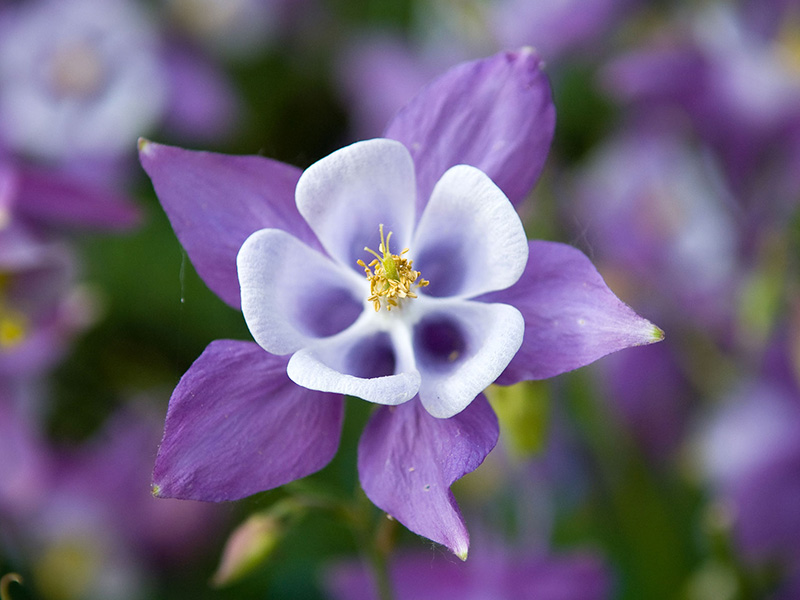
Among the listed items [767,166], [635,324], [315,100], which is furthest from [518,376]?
[315,100]

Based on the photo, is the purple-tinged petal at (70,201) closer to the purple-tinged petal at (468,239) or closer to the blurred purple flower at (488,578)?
the purple-tinged petal at (468,239)

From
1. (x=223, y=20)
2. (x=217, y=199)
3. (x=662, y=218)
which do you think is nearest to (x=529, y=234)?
(x=662, y=218)

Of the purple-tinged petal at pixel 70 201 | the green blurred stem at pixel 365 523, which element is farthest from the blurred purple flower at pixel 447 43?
the green blurred stem at pixel 365 523

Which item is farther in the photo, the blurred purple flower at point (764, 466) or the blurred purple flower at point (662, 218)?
the blurred purple flower at point (662, 218)

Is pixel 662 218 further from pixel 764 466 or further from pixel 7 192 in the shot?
pixel 7 192

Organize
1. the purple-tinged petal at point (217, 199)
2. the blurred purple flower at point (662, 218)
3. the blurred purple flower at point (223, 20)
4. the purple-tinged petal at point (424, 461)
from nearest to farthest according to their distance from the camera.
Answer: the purple-tinged petal at point (424, 461), the purple-tinged petal at point (217, 199), the blurred purple flower at point (662, 218), the blurred purple flower at point (223, 20)

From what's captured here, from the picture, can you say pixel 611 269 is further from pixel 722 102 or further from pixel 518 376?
pixel 518 376

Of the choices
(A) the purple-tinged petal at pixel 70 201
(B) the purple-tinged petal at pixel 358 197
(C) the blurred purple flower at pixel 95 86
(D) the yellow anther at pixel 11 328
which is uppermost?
(B) the purple-tinged petal at pixel 358 197
